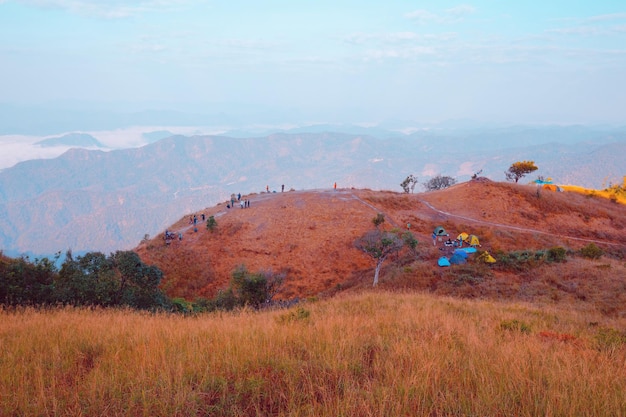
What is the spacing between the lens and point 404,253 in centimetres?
3347

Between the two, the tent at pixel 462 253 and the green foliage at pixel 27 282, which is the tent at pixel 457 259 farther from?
the green foliage at pixel 27 282

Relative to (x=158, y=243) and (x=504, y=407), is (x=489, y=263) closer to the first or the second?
(x=504, y=407)

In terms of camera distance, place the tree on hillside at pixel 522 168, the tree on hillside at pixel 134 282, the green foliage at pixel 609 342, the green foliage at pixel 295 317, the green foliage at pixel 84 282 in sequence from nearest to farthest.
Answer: the green foliage at pixel 609 342, the green foliage at pixel 295 317, the green foliage at pixel 84 282, the tree on hillside at pixel 134 282, the tree on hillside at pixel 522 168

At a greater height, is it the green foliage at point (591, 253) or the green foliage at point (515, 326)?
the green foliage at point (515, 326)

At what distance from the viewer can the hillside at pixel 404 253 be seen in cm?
2136

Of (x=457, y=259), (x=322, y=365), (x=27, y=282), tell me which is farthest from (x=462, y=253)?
(x=27, y=282)

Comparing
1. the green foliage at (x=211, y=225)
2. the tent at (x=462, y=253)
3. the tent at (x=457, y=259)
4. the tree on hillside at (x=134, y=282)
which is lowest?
the tent at (x=457, y=259)

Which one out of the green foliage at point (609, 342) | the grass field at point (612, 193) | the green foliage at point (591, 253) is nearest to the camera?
the green foliage at point (609, 342)

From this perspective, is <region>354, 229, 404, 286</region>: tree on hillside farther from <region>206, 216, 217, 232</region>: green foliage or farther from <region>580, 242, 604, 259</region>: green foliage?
<region>206, 216, 217, 232</region>: green foliage

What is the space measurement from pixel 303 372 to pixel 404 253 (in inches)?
1192

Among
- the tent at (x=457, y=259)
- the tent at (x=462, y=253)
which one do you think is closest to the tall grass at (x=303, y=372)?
the tent at (x=457, y=259)

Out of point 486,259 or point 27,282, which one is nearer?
point 27,282

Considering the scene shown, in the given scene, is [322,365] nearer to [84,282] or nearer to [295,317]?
[295,317]

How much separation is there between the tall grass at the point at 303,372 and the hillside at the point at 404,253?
563 inches
